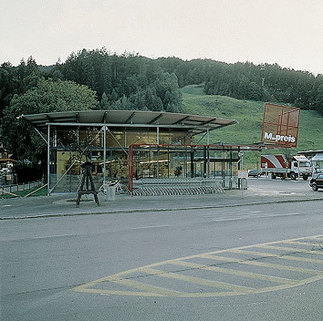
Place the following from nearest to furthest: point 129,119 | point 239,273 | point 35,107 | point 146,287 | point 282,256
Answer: point 146,287 → point 239,273 → point 282,256 → point 129,119 → point 35,107

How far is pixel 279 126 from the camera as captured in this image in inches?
1308

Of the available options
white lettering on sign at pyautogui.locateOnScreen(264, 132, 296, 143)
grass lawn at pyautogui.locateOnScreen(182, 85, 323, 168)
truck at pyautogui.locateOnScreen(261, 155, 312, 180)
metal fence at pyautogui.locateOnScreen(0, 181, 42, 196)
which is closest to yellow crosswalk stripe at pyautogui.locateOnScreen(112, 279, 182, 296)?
metal fence at pyautogui.locateOnScreen(0, 181, 42, 196)

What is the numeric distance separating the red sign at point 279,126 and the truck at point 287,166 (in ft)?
57.1

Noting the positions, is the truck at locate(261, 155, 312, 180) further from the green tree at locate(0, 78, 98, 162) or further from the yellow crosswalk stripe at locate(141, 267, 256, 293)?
the yellow crosswalk stripe at locate(141, 267, 256, 293)

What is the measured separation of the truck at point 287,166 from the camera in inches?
2032

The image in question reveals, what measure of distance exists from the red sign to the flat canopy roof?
288 cm

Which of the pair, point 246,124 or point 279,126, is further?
point 246,124

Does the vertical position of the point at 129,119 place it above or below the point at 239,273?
above

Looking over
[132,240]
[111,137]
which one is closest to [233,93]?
[111,137]

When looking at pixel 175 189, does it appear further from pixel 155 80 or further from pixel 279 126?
pixel 155 80

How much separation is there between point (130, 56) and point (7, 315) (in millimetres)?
145729

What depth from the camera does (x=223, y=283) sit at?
6.58 m

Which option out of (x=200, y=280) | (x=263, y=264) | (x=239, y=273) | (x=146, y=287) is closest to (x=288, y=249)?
(x=263, y=264)

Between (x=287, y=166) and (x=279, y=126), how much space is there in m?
22.2
